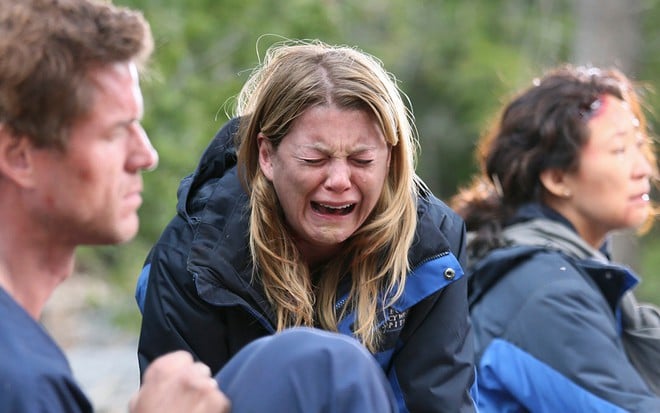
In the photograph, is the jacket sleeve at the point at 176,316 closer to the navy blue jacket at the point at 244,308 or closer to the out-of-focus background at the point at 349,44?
the navy blue jacket at the point at 244,308

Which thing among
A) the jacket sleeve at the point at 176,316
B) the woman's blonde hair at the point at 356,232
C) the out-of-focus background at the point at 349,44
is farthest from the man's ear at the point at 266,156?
the out-of-focus background at the point at 349,44

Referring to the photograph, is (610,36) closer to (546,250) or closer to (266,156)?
(546,250)

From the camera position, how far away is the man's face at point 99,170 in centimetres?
213

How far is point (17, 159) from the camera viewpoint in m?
2.12

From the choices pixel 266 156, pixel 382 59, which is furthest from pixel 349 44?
pixel 266 156

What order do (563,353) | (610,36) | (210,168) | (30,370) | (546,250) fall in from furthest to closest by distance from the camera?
(610,36), (546,250), (563,353), (210,168), (30,370)

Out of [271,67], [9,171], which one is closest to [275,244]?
[271,67]

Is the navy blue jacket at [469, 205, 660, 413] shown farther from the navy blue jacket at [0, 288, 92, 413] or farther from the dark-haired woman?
the navy blue jacket at [0, 288, 92, 413]

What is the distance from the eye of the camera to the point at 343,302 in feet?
10.8

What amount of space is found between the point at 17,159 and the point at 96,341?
38.0ft

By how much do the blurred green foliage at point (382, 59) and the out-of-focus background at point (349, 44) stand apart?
1 cm

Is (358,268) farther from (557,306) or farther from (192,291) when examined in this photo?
(557,306)

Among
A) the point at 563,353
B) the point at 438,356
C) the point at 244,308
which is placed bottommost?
the point at 563,353

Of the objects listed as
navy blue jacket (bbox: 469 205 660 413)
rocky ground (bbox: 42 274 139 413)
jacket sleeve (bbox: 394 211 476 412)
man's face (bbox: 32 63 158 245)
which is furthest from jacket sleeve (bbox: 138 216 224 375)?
rocky ground (bbox: 42 274 139 413)
